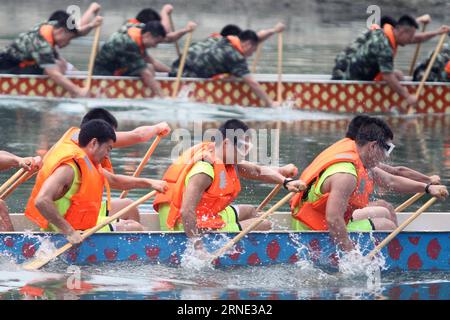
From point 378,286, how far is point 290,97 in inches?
285

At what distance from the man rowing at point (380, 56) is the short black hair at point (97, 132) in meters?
7.50

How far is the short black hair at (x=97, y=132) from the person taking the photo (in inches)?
358

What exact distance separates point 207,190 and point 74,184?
0.88 metres

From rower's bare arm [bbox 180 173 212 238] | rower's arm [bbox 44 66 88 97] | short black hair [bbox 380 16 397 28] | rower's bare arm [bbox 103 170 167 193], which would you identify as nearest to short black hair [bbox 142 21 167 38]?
rower's arm [bbox 44 66 88 97]

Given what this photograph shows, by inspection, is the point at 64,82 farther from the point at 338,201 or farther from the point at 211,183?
the point at 338,201

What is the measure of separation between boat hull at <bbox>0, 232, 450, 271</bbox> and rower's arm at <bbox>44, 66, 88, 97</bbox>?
22.5 ft

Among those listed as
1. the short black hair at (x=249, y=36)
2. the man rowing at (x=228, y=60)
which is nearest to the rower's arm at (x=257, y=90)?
the man rowing at (x=228, y=60)

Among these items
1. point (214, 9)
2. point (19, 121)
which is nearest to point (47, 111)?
point (19, 121)

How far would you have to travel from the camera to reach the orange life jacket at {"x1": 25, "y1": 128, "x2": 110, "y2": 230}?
9.06 metres

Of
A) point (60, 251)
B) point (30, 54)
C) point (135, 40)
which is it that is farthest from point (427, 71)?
point (60, 251)

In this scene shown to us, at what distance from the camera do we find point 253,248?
9422 mm

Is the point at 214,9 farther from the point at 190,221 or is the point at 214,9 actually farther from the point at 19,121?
the point at 190,221

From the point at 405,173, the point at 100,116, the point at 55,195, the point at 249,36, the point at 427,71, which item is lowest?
the point at 427,71
